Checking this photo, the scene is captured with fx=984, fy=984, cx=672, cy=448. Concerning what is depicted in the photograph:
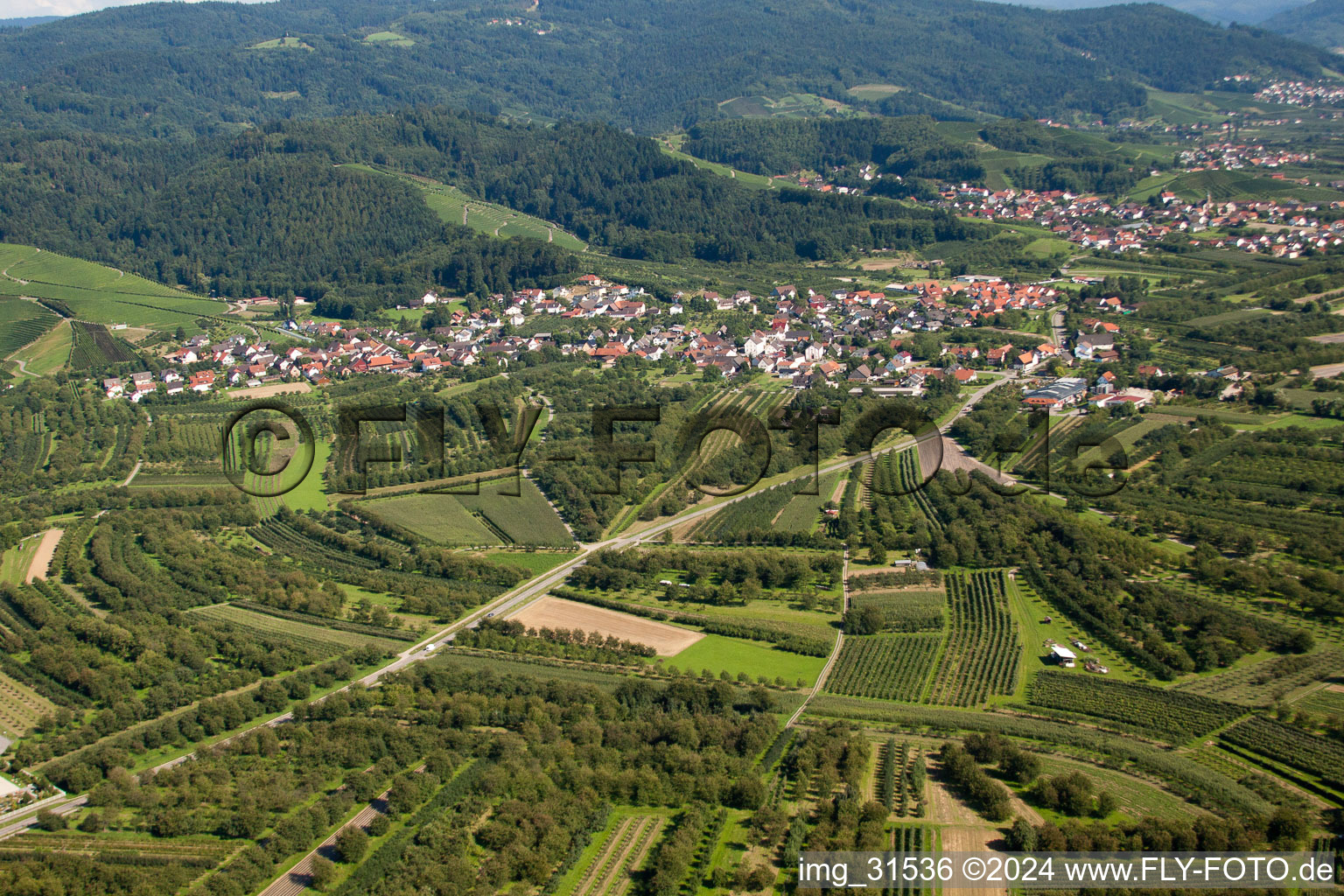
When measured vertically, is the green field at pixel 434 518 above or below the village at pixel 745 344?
below

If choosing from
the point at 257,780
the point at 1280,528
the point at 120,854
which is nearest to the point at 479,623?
the point at 257,780

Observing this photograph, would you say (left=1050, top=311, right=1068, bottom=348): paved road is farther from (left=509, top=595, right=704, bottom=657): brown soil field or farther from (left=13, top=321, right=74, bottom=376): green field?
(left=13, top=321, right=74, bottom=376): green field

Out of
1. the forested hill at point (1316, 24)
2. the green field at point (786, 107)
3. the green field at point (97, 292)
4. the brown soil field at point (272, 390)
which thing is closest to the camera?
the brown soil field at point (272, 390)

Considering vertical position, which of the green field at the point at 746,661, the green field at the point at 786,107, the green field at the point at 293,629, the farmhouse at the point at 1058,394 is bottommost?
the green field at the point at 746,661

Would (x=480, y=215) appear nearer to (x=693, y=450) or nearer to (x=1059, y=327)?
(x=1059, y=327)

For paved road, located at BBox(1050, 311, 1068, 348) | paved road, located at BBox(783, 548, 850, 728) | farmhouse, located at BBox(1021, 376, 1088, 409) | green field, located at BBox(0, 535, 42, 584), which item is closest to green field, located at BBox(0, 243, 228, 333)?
green field, located at BBox(0, 535, 42, 584)

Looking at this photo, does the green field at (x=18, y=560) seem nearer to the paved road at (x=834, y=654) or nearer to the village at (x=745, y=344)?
the village at (x=745, y=344)

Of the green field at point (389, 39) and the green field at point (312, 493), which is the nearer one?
the green field at point (312, 493)

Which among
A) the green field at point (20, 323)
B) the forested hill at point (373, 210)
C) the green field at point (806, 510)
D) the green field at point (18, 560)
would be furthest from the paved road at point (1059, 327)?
the green field at point (20, 323)
